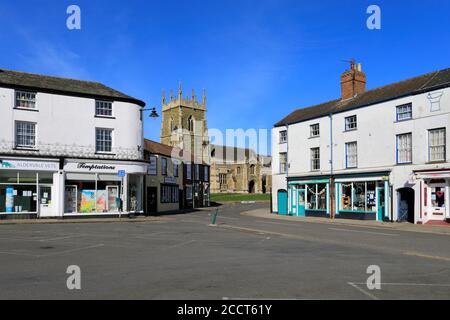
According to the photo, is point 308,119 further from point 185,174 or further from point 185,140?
point 185,140

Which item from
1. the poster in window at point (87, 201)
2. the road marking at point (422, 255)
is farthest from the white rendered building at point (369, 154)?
the poster in window at point (87, 201)

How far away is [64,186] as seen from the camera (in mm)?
29125

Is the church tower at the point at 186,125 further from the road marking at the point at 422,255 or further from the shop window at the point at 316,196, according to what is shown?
the road marking at the point at 422,255

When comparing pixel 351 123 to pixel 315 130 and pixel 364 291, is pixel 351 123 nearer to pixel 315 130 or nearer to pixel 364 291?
pixel 315 130

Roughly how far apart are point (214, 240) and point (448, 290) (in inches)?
388

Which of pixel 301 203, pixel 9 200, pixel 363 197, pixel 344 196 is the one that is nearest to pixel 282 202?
pixel 301 203

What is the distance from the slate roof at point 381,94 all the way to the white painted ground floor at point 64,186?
49.9 ft

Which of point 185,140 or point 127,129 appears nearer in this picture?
point 127,129

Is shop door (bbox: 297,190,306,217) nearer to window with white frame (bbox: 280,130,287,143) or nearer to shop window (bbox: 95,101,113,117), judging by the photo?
window with white frame (bbox: 280,130,287,143)

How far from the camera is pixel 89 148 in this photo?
1210 inches

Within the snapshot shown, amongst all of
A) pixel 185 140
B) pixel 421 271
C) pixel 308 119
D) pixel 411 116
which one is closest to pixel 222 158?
pixel 185 140

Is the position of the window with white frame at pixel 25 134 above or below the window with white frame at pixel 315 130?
below

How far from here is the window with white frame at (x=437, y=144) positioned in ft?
89.6

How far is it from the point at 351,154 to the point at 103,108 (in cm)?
1802
